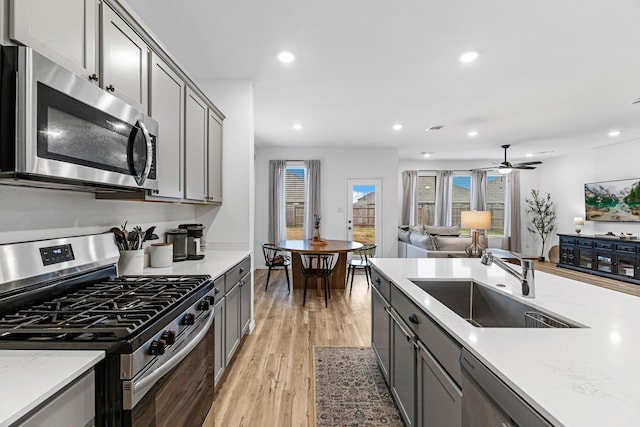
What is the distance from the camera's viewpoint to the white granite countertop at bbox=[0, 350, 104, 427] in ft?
2.15

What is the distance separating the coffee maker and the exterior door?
4465mm

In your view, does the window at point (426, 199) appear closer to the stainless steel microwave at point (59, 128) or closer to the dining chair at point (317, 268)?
the dining chair at point (317, 268)

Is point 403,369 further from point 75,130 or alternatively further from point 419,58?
point 419,58

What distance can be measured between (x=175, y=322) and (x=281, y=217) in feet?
17.9

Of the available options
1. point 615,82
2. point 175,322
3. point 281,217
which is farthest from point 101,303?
point 281,217

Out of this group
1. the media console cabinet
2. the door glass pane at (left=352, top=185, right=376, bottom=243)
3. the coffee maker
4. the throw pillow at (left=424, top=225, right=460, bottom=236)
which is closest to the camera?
the coffee maker

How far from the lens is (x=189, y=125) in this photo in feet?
7.96

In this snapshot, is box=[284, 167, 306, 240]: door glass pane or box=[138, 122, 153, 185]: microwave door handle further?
box=[284, 167, 306, 240]: door glass pane

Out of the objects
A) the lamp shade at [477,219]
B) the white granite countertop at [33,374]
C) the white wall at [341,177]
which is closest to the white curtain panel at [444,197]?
the white wall at [341,177]

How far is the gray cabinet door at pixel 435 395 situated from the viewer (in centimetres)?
110

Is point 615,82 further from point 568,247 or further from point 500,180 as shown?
point 500,180

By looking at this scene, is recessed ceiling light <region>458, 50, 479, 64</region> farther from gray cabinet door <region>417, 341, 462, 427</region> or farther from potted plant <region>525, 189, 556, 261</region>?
potted plant <region>525, 189, 556, 261</region>

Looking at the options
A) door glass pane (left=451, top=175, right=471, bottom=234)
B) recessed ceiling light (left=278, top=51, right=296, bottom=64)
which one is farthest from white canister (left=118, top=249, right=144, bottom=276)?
door glass pane (left=451, top=175, right=471, bottom=234)

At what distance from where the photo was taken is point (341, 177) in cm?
686
